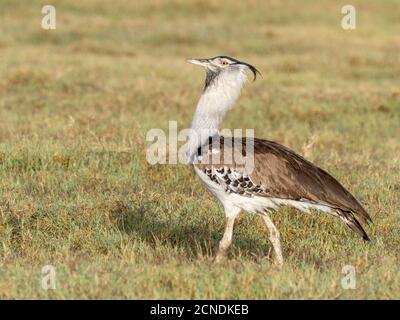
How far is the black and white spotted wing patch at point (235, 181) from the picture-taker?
216 inches

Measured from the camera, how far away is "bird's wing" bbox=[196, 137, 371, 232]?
5.44 metres

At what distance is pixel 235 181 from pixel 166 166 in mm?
2556

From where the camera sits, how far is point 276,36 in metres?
19.1

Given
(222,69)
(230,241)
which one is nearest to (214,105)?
(222,69)

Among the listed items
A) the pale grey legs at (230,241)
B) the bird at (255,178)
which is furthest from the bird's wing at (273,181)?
the pale grey legs at (230,241)

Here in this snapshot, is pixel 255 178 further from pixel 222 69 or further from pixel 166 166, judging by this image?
pixel 166 166

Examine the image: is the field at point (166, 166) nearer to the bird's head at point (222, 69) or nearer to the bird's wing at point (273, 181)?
the bird's wing at point (273, 181)

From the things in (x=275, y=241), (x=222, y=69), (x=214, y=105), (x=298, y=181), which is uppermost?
(x=222, y=69)

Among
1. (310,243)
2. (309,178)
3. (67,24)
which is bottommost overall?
(310,243)

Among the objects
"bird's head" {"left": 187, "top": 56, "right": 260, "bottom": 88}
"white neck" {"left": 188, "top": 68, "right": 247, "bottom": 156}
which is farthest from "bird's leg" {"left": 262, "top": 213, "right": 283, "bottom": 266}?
"bird's head" {"left": 187, "top": 56, "right": 260, "bottom": 88}

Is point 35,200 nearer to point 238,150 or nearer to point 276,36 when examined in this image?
point 238,150

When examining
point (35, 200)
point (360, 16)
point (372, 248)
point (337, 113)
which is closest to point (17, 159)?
point (35, 200)

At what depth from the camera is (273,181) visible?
551 centimetres

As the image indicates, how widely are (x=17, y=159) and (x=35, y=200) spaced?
3.96ft
